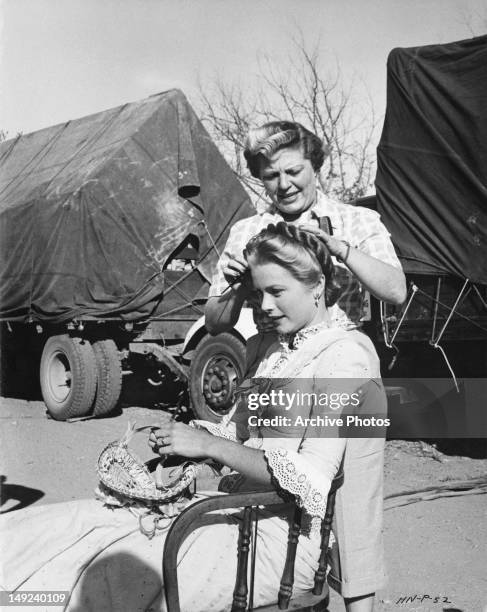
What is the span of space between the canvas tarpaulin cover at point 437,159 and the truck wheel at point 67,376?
3.29m

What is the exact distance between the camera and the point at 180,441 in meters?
1.73

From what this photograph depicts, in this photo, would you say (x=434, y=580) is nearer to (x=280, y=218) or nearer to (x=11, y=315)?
(x=280, y=218)

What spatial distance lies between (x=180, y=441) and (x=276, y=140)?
992mm

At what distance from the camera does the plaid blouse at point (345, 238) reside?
2.21 meters

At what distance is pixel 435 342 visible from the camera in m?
5.11

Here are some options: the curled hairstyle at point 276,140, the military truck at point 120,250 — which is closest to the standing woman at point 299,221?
the curled hairstyle at point 276,140

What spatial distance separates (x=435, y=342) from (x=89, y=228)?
3.72m

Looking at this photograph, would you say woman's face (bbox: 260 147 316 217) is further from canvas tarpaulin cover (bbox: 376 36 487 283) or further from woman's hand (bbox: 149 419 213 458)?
canvas tarpaulin cover (bbox: 376 36 487 283)

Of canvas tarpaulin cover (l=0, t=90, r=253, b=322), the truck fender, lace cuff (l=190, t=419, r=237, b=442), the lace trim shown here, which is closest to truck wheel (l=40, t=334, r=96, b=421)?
canvas tarpaulin cover (l=0, t=90, r=253, b=322)

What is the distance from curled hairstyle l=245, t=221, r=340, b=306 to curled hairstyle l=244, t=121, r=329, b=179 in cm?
36

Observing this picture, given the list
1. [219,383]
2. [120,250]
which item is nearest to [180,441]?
[219,383]

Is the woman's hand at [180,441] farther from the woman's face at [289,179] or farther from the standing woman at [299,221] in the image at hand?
the woman's face at [289,179]

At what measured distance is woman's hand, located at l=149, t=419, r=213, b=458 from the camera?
1722 millimetres

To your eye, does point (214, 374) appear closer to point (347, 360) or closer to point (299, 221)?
point (299, 221)
